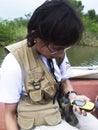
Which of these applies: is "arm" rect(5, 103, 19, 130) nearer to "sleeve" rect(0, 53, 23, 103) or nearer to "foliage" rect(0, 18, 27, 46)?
"sleeve" rect(0, 53, 23, 103)

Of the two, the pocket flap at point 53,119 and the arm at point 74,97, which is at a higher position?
the arm at point 74,97

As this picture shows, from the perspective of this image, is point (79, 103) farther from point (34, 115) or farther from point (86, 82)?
point (86, 82)

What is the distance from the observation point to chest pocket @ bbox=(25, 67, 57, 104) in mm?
1787

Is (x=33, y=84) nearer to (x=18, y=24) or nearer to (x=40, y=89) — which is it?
(x=40, y=89)

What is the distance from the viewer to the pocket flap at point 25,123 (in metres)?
1.80

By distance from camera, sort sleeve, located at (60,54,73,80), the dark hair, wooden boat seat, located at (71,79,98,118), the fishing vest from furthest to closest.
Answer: wooden boat seat, located at (71,79,98,118) < sleeve, located at (60,54,73,80) < the fishing vest < the dark hair

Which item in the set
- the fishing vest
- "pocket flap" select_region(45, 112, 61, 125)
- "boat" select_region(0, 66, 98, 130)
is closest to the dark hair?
the fishing vest

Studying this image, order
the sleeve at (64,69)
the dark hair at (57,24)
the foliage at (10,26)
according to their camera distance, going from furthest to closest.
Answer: the foliage at (10,26) → the sleeve at (64,69) → the dark hair at (57,24)

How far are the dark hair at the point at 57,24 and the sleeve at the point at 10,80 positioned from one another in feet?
0.51

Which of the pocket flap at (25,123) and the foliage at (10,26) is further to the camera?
the foliage at (10,26)

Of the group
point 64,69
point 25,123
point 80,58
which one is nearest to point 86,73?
point 64,69

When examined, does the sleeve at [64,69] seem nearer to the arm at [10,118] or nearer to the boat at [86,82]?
the arm at [10,118]

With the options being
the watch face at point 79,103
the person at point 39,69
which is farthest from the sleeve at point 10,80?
the watch face at point 79,103

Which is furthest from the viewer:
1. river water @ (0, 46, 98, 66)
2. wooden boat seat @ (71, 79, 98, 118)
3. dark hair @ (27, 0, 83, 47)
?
river water @ (0, 46, 98, 66)
